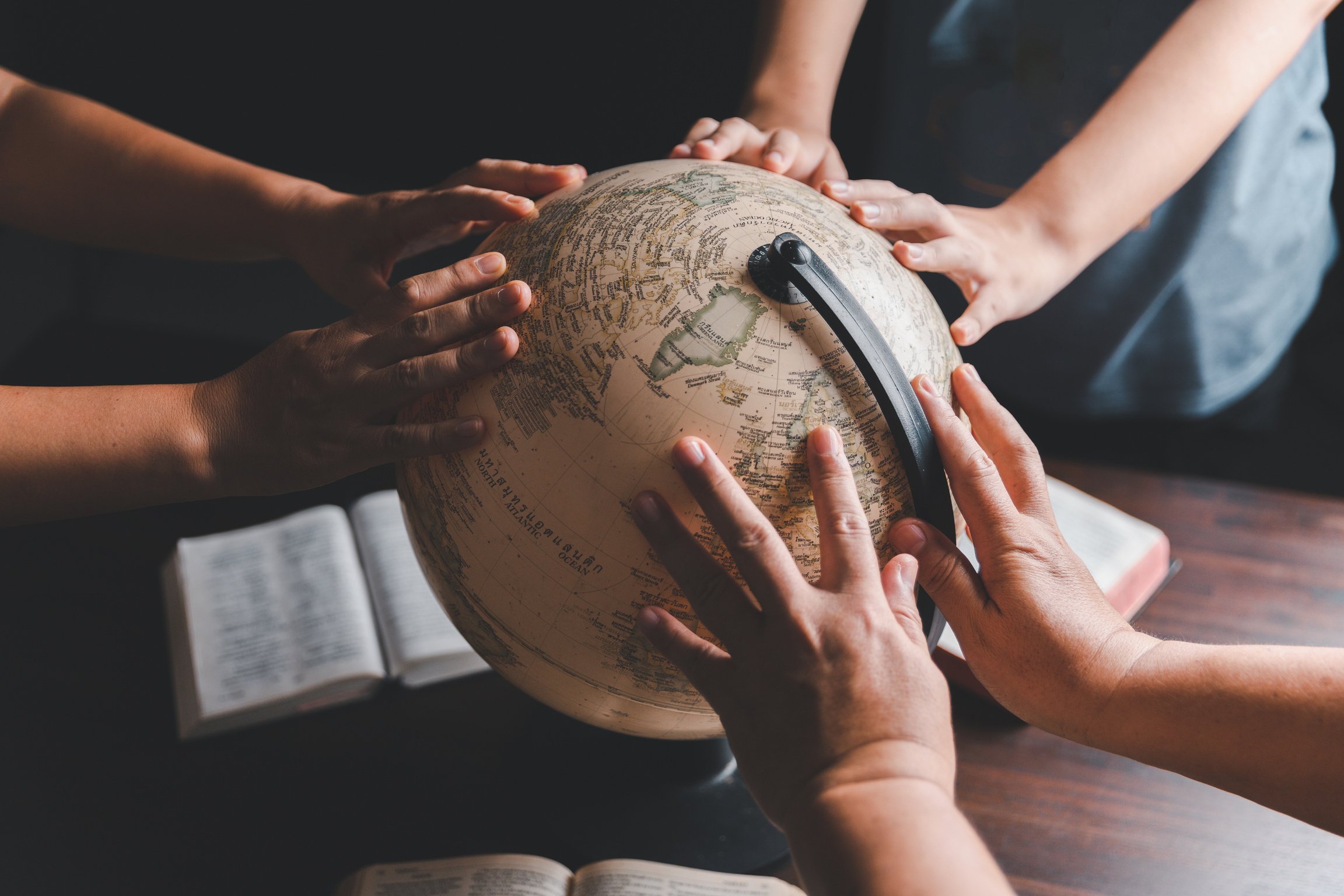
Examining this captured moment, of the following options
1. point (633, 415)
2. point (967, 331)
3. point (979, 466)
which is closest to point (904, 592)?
point (979, 466)

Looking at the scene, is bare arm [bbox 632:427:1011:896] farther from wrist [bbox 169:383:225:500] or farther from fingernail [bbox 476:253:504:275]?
wrist [bbox 169:383:225:500]

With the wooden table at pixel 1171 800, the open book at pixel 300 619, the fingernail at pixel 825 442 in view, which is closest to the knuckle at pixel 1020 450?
the fingernail at pixel 825 442

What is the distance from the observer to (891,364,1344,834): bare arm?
2.39 ft

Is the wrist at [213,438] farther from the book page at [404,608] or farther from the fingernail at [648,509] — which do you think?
the fingernail at [648,509]

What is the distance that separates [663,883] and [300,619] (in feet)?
1.86

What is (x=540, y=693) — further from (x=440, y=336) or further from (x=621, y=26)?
(x=621, y=26)

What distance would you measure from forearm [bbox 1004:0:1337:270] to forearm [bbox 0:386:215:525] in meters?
0.98

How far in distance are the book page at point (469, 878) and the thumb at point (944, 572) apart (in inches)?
17.9

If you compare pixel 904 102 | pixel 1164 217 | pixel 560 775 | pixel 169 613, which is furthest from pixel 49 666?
pixel 1164 217

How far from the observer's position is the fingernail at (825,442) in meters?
0.70

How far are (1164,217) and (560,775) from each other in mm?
1250

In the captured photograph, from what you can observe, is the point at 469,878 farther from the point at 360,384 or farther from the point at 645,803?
the point at 360,384

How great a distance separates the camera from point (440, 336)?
785 millimetres

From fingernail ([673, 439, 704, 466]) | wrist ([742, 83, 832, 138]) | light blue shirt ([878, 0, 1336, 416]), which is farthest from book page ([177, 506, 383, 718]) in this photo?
light blue shirt ([878, 0, 1336, 416])
